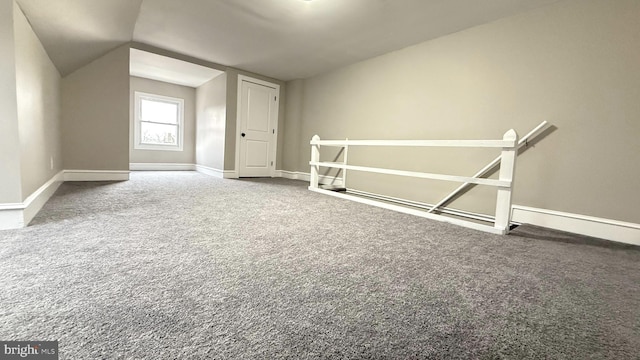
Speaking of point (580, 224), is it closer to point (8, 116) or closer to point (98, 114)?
point (8, 116)

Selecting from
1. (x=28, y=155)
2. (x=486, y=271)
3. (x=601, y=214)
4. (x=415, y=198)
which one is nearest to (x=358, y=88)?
(x=415, y=198)

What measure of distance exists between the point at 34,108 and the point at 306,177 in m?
3.95

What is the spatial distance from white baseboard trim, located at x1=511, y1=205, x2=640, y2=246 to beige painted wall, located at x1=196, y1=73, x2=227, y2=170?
15.6 ft

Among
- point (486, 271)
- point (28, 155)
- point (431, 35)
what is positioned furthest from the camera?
point (431, 35)

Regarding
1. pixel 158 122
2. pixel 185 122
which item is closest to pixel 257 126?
pixel 185 122

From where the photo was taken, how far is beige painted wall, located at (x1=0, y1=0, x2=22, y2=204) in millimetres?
1668

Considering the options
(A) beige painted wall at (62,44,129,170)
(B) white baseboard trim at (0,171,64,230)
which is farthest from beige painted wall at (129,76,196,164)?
(B) white baseboard trim at (0,171,64,230)

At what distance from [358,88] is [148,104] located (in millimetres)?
5025

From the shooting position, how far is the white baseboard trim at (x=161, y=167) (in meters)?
6.33

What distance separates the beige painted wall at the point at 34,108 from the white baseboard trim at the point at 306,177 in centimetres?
361

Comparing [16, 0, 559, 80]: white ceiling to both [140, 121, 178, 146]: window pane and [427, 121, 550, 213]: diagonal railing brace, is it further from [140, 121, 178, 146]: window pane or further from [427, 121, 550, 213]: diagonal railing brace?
[140, 121, 178, 146]: window pane

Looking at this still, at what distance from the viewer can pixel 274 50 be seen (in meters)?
4.16

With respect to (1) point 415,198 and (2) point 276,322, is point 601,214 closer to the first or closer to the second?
(1) point 415,198

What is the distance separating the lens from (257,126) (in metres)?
5.70
